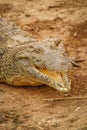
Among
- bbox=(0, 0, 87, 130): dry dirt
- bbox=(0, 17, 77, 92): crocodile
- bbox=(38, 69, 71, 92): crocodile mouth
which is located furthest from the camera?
bbox=(0, 17, 77, 92): crocodile

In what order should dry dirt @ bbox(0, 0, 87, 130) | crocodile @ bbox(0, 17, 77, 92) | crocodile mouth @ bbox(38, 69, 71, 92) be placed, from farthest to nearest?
crocodile @ bbox(0, 17, 77, 92) → crocodile mouth @ bbox(38, 69, 71, 92) → dry dirt @ bbox(0, 0, 87, 130)

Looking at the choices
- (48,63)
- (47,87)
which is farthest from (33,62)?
(47,87)

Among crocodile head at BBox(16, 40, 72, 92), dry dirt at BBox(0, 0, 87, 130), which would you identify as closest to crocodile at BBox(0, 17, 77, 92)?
crocodile head at BBox(16, 40, 72, 92)

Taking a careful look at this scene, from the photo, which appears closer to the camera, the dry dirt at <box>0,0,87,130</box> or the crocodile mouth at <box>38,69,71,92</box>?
the dry dirt at <box>0,0,87,130</box>

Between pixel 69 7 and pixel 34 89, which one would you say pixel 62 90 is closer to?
pixel 34 89

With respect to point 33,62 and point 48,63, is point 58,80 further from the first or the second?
point 33,62

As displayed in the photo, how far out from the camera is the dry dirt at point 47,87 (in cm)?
519

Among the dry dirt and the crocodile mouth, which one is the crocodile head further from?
the dry dirt

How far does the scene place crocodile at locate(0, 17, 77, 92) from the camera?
568 cm

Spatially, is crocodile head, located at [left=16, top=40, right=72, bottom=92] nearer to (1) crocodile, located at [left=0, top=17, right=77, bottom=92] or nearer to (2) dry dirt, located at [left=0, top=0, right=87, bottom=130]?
(1) crocodile, located at [left=0, top=17, right=77, bottom=92]

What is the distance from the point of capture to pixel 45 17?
830 cm

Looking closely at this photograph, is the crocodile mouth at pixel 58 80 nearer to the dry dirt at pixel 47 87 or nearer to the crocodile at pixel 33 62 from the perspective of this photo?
the crocodile at pixel 33 62

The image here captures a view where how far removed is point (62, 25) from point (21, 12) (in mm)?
1101

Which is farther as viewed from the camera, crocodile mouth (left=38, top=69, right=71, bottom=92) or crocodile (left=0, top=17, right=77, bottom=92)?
crocodile (left=0, top=17, right=77, bottom=92)
